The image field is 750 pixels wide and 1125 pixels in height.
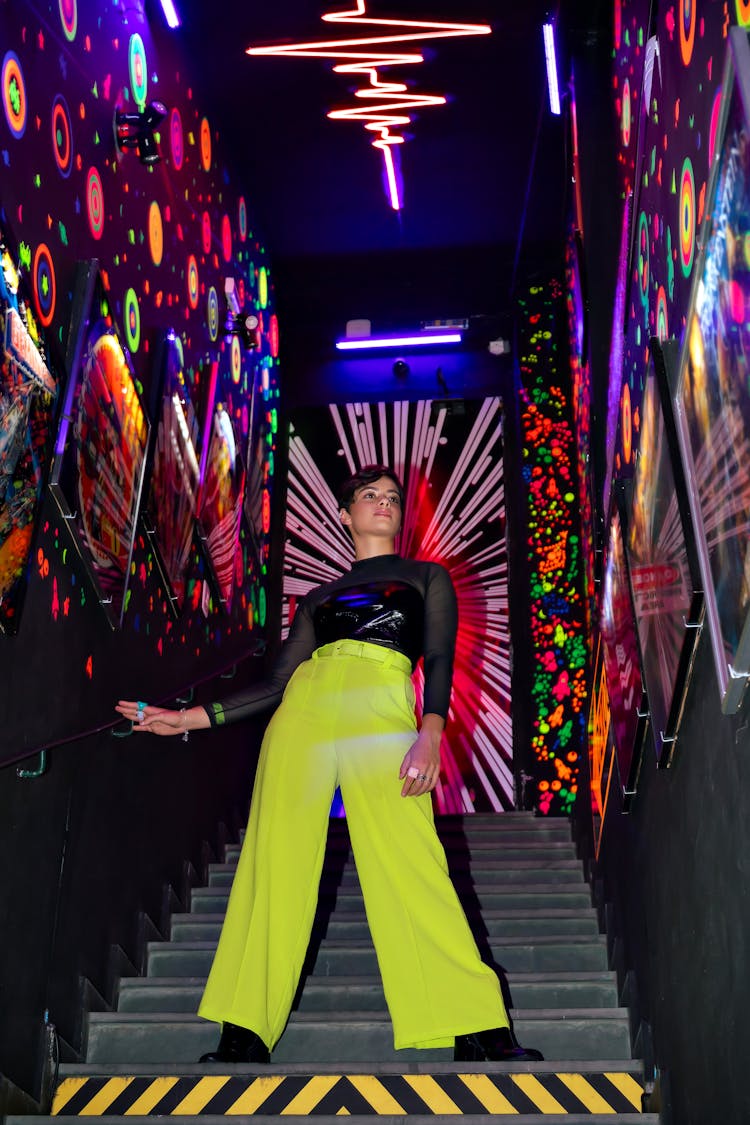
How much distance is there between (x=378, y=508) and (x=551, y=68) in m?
2.88

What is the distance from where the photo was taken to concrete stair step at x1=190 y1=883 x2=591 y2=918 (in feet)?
14.2

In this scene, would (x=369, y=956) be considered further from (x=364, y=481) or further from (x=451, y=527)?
(x=451, y=527)

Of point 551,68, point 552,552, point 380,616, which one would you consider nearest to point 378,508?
point 380,616

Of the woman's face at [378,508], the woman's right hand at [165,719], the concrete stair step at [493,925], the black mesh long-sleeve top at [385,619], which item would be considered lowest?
the concrete stair step at [493,925]

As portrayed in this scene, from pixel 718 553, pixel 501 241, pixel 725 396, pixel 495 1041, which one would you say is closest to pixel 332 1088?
pixel 495 1041

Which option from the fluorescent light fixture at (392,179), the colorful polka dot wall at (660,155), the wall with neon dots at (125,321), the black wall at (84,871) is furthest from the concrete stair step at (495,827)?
the fluorescent light fixture at (392,179)

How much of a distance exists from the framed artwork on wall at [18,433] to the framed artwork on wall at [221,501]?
1.85 meters

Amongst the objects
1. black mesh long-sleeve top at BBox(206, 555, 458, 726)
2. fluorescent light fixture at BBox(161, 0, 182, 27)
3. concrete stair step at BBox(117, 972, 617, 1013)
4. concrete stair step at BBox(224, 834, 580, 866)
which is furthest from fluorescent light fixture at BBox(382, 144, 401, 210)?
concrete stair step at BBox(117, 972, 617, 1013)

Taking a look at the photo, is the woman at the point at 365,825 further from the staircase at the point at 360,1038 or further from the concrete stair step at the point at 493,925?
the concrete stair step at the point at 493,925

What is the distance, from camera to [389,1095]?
2.68m

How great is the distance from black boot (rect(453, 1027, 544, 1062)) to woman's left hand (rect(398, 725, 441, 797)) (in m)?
0.54

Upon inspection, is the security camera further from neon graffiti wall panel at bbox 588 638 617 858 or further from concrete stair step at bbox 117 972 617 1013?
concrete stair step at bbox 117 972 617 1013

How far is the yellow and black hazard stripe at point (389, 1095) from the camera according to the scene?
2615 mm

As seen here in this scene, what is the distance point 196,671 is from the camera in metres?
4.85
